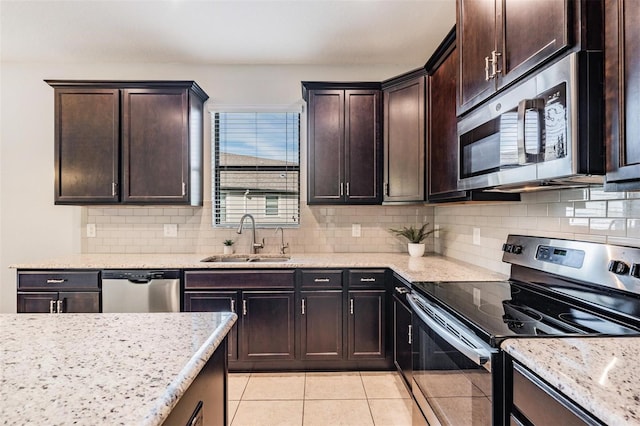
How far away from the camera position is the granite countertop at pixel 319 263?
228 cm

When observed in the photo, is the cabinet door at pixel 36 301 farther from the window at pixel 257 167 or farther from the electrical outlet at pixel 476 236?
the electrical outlet at pixel 476 236

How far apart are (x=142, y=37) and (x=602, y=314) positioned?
3.53 meters

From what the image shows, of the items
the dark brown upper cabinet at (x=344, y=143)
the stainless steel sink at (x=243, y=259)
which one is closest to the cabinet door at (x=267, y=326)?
the stainless steel sink at (x=243, y=259)

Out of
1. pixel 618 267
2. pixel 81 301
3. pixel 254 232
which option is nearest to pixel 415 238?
pixel 254 232

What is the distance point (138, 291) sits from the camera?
2.70 m

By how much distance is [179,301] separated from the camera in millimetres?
2721

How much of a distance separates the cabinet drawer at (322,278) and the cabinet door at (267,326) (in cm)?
16

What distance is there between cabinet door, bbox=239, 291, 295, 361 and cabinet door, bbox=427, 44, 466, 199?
1407 mm

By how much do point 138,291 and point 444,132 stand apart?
8.38 ft

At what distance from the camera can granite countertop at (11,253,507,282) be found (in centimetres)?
228

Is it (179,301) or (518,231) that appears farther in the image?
(179,301)

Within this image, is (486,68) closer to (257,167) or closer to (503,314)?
(503,314)

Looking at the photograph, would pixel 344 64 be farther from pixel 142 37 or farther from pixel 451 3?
pixel 142 37

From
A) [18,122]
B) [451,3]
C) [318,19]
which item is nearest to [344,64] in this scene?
[318,19]
